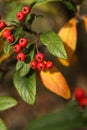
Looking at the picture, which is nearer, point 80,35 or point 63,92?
point 63,92

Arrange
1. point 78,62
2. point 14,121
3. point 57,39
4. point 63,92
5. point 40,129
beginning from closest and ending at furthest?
point 40,129 → point 57,39 → point 63,92 → point 14,121 → point 78,62

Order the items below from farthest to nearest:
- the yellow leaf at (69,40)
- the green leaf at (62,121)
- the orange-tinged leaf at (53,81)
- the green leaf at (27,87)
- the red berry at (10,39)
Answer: the yellow leaf at (69,40) < the orange-tinged leaf at (53,81) < the green leaf at (27,87) < the red berry at (10,39) < the green leaf at (62,121)

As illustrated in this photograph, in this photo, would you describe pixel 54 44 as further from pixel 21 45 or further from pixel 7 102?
pixel 7 102

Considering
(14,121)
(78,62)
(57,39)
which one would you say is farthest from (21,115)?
(57,39)

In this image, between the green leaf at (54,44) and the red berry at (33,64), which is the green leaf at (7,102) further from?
the green leaf at (54,44)

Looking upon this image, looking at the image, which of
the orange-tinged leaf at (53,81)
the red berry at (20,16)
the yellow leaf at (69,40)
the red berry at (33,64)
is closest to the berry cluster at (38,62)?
the red berry at (33,64)

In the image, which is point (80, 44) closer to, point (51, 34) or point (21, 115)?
point (21, 115)

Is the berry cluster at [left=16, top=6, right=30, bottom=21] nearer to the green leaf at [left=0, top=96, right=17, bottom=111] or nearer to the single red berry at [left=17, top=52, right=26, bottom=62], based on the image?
the single red berry at [left=17, top=52, right=26, bottom=62]
